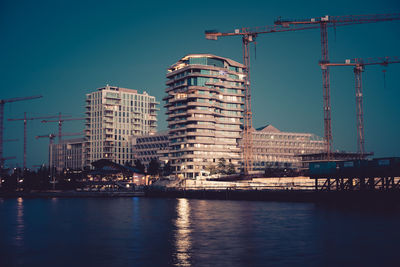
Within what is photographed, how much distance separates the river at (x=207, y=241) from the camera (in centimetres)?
3797

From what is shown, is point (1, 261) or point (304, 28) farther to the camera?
point (304, 28)

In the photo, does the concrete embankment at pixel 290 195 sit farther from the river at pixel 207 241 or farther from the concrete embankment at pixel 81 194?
the river at pixel 207 241

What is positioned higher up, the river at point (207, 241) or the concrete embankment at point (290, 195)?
the concrete embankment at point (290, 195)

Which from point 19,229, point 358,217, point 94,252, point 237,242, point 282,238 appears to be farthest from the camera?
point 358,217

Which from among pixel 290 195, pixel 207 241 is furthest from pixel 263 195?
pixel 207 241

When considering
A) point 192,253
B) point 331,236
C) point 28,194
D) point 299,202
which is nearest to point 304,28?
point 299,202

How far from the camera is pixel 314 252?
1617 inches

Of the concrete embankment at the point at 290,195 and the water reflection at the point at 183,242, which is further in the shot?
the concrete embankment at the point at 290,195

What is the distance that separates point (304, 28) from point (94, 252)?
169426mm

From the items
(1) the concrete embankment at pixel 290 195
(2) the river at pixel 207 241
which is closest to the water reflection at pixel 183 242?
(2) the river at pixel 207 241

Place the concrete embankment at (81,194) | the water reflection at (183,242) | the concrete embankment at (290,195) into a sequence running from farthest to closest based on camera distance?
the concrete embankment at (81,194)
the concrete embankment at (290,195)
the water reflection at (183,242)

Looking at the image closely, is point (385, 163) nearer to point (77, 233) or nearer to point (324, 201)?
point (324, 201)

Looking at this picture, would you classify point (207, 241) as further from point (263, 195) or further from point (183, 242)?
point (263, 195)

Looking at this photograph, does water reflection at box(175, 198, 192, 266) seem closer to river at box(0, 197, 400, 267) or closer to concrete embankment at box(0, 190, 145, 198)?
river at box(0, 197, 400, 267)
